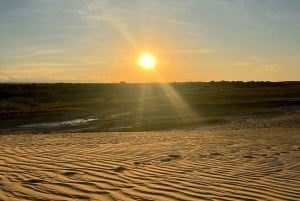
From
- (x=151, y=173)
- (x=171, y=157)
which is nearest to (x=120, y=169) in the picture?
(x=151, y=173)

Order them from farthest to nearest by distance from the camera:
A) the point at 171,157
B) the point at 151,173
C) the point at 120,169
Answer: the point at 171,157 → the point at 120,169 → the point at 151,173

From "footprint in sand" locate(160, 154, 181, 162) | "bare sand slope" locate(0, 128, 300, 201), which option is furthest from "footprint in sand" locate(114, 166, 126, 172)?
"footprint in sand" locate(160, 154, 181, 162)

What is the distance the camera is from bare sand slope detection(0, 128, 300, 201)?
6250mm

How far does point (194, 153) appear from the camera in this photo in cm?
1067

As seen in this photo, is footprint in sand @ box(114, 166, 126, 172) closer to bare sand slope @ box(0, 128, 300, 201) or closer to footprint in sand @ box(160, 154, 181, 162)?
bare sand slope @ box(0, 128, 300, 201)

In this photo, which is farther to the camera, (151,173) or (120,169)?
(120,169)

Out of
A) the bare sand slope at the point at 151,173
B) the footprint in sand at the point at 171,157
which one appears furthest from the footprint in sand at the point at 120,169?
the footprint in sand at the point at 171,157

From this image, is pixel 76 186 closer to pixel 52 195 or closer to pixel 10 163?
pixel 52 195

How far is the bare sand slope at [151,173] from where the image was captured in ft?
20.5

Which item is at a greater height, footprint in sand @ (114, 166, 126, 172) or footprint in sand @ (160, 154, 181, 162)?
footprint in sand @ (160, 154, 181, 162)

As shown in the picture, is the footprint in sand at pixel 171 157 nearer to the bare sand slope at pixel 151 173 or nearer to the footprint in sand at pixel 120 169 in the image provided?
the bare sand slope at pixel 151 173

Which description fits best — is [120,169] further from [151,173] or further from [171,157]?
[171,157]

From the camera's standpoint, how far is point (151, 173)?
7824 mm

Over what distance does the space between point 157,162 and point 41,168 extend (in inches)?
99.6
